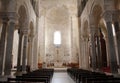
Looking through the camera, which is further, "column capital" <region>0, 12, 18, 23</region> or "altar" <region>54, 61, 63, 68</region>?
"altar" <region>54, 61, 63, 68</region>

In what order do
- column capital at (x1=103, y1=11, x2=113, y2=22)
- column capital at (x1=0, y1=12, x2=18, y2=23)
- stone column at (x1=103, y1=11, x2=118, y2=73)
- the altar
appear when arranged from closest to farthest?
stone column at (x1=103, y1=11, x2=118, y2=73) → column capital at (x1=0, y1=12, x2=18, y2=23) → column capital at (x1=103, y1=11, x2=113, y2=22) → the altar

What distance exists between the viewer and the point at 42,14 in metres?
30.2

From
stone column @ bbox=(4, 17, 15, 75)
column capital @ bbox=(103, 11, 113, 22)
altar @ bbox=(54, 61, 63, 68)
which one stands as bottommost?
altar @ bbox=(54, 61, 63, 68)

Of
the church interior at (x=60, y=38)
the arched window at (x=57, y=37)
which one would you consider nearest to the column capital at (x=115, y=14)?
the church interior at (x=60, y=38)

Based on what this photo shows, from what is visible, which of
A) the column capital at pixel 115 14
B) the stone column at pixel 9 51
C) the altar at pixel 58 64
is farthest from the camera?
the altar at pixel 58 64

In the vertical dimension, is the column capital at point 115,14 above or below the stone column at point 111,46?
above

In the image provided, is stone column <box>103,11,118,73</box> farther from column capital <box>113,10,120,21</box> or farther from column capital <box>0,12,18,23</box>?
column capital <box>0,12,18,23</box>

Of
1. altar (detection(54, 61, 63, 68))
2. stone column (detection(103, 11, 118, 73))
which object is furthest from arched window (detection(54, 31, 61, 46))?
stone column (detection(103, 11, 118, 73))

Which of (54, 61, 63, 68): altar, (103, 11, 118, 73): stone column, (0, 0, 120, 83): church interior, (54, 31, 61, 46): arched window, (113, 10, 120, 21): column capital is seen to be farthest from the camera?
(54, 31, 61, 46): arched window

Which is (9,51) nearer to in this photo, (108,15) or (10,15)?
(10,15)

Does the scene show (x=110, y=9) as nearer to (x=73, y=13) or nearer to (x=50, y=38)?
(x=73, y=13)

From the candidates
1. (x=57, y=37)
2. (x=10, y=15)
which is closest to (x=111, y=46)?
(x=10, y=15)

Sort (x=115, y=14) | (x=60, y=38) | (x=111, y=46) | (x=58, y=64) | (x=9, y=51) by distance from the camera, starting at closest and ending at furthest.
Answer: (x=9, y=51), (x=111, y=46), (x=115, y=14), (x=58, y=64), (x=60, y=38)

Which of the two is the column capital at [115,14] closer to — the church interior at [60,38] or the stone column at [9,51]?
the church interior at [60,38]
